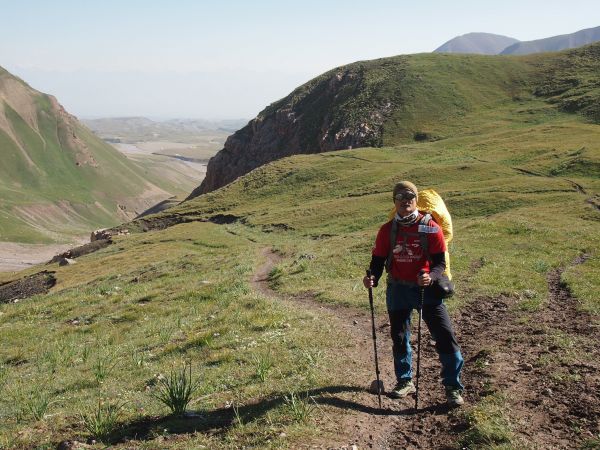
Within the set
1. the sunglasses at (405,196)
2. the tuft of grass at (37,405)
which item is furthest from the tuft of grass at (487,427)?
the tuft of grass at (37,405)

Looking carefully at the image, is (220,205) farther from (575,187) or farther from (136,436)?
(136,436)

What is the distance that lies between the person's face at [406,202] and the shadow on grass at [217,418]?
372 cm

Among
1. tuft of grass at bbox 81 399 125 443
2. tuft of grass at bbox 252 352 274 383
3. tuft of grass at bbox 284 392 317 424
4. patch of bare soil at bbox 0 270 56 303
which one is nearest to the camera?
tuft of grass at bbox 284 392 317 424

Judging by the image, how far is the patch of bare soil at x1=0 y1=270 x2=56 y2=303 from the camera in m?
54.9

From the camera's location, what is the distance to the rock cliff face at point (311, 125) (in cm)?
11712

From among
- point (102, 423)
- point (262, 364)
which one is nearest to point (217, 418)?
point (102, 423)

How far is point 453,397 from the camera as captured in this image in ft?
30.7

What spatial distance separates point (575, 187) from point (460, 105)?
227ft

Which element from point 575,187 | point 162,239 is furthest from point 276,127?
point 575,187

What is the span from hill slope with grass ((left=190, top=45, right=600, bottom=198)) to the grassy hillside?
5450 cm

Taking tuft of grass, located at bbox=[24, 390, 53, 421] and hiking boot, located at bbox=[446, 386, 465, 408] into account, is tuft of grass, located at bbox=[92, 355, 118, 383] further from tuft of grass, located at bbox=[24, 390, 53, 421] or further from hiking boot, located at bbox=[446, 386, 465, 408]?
hiking boot, located at bbox=[446, 386, 465, 408]

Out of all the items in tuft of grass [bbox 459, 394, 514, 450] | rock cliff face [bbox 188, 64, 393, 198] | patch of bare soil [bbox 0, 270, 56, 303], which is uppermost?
rock cliff face [bbox 188, 64, 393, 198]

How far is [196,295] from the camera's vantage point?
2470 cm

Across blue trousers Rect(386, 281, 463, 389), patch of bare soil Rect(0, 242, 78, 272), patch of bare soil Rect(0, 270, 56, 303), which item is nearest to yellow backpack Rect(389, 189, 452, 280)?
blue trousers Rect(386, 281, 463, 389)
